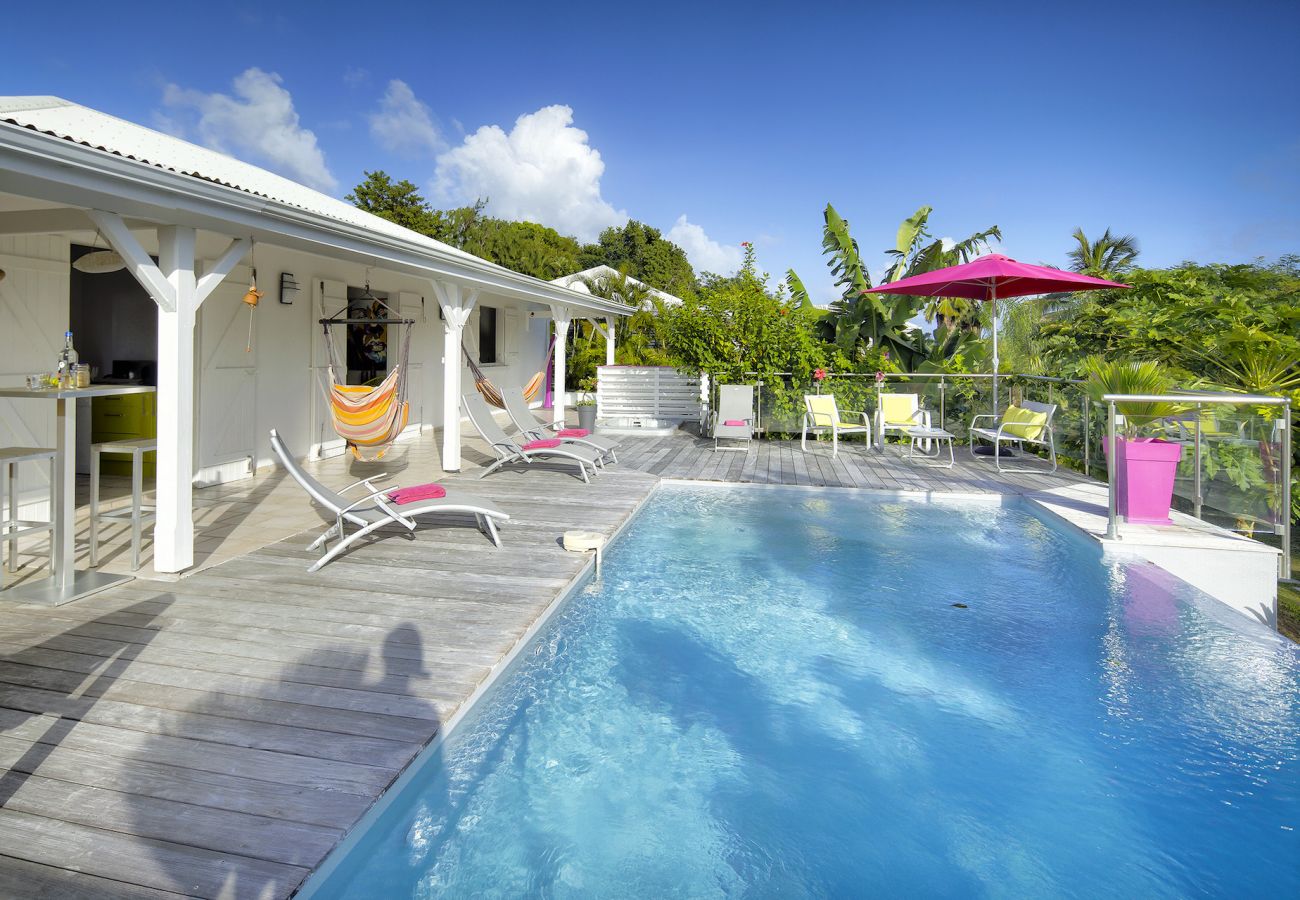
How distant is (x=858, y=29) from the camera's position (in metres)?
15.5

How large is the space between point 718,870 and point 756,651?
196 centimetres

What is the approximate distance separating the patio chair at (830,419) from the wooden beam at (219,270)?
870 centimetres

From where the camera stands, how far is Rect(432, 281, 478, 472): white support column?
870 cm

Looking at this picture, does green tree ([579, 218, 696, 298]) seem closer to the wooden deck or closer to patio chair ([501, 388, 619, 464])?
patio chair ([501, 388, 619, 464])

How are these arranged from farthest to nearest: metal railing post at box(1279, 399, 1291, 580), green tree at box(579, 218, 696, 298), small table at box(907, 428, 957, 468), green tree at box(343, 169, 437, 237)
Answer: green tree at box(579, 218, 696, 298) → green tree at box(343, 169, 437, 237) → small table at box(907, 428, 957, 468) → metal railing post at box(1279, 399, 1291, 580)

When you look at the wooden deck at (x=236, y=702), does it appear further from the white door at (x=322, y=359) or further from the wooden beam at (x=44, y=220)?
the white door at (x=322, y=359)

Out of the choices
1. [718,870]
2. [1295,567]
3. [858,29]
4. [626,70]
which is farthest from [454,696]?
[626,70]

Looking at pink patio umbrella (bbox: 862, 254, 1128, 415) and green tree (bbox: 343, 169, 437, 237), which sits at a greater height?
green tree (bbox: 343, 169, 437, 237)

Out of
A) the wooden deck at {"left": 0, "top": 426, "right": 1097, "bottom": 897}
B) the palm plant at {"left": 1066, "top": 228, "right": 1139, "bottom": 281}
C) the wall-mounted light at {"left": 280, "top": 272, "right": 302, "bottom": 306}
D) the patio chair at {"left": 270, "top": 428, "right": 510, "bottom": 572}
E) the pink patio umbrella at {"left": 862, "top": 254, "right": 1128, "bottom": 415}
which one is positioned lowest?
the wooden deck at {"left": 0, "top": 426, "right": 1097, "bottom": 897}

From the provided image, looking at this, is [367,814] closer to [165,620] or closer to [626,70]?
[165,620]

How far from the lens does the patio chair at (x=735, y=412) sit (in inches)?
476

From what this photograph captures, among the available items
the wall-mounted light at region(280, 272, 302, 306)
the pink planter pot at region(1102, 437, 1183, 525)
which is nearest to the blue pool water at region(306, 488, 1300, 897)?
the pink planter pot at region(1102, 437, 1183, 525)

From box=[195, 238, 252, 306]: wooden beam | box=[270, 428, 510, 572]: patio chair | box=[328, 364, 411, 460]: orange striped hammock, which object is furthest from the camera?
box=[328, 364, 411, 460]: orange striped hammock

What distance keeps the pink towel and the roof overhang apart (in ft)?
6.71
